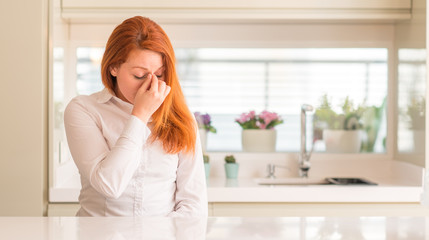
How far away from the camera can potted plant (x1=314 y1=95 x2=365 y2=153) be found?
11.0 ft

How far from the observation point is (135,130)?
155 cm

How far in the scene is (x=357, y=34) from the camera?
3342 mm

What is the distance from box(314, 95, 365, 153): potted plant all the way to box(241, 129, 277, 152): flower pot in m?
0.30

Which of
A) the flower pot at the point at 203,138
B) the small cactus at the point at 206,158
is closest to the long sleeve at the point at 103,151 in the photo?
the small cactus at the point at 206,158

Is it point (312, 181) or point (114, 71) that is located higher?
point (114, 71)

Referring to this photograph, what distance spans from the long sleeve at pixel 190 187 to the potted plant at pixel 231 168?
1368 mm

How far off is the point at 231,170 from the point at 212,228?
1.85 m

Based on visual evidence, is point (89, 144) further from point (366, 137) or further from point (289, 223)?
point (366, 137)

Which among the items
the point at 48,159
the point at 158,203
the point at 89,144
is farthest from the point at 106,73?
the point at 48,159

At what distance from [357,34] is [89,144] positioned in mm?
2229

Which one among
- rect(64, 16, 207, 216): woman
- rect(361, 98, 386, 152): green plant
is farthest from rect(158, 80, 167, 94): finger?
rect(361, 98, 386, 152): green plant

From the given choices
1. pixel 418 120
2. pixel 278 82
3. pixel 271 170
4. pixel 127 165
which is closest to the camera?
pixel 127 165

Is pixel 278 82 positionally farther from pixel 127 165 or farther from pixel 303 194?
pixel 127 165

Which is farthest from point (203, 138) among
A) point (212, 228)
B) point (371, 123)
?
point (212, 228)
